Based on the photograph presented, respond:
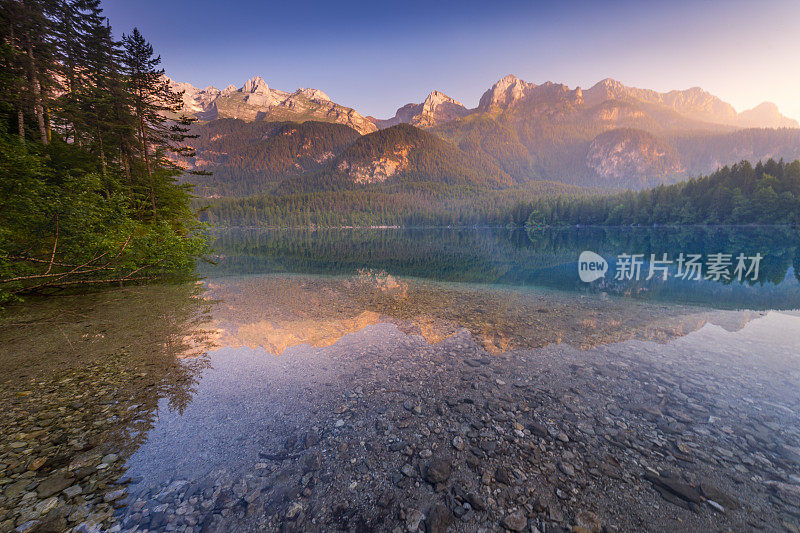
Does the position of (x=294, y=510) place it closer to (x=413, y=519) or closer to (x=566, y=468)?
(x=413, y=519)

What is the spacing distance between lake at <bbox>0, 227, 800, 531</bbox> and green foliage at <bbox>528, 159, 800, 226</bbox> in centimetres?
12090

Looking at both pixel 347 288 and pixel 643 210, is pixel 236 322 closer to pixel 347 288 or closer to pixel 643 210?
pixel 347 288

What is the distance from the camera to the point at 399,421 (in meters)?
6.61

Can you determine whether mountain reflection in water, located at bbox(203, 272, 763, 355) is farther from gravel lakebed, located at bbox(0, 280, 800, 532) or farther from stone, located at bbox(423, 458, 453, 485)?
stone, located at bbox(423, 458, 453, 485)

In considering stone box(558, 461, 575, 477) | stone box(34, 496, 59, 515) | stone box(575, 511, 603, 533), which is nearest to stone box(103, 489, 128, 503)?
stone box(34, 496, 59, 515)

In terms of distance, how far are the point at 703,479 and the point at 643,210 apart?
146887 mm

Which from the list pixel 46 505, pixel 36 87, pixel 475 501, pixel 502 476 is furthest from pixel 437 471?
pixel 36 87

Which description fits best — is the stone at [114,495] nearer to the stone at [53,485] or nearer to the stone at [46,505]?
the stone at [46,505]

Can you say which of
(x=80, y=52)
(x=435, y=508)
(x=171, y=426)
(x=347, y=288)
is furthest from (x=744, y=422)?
(x=80, y=52)

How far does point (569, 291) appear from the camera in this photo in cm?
2005

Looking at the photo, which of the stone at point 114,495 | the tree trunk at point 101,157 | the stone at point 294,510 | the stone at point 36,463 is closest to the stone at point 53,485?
the stone at point 36,463

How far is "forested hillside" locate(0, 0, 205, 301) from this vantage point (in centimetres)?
1224

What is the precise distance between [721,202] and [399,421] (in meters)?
144

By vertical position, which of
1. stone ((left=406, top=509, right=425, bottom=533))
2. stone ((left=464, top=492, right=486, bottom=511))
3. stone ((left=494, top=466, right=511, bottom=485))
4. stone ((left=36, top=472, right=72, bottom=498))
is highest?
stone ((left=36, top=472, right=72, bottom=498))
